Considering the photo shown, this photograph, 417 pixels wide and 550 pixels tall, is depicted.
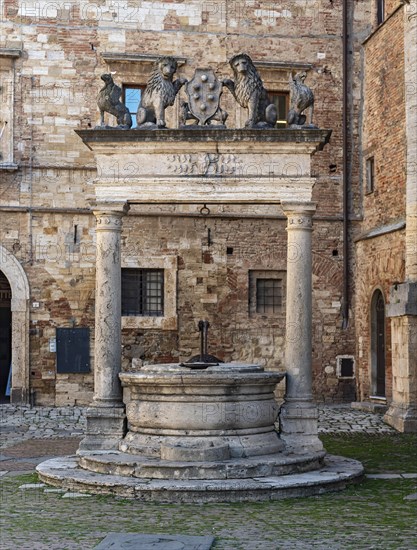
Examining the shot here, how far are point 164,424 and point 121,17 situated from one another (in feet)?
38.1

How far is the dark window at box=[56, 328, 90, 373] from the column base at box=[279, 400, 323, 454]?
29.1ft

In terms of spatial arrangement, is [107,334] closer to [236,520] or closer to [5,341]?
[236,520]

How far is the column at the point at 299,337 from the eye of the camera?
10609mm

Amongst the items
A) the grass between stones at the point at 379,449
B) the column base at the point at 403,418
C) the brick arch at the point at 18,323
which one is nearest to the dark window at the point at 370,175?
the column base at the point at 403,418

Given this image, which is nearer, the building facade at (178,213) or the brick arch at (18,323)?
the brick arch at (18,323)

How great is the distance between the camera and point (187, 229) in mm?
19375

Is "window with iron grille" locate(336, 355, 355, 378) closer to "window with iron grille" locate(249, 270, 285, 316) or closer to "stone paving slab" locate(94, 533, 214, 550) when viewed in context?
"window with iron grille" locate(249, 270, 285, 316)

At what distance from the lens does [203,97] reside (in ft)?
36.0

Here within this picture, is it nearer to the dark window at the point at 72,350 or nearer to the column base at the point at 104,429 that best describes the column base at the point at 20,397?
the dark window at the point at 72,350

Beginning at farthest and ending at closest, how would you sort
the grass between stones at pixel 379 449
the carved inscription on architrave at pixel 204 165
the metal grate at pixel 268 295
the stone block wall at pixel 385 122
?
the metal grate at pixel 268 295, the stone block wall at pixel 385 122, the grass between stones at pixel 379 449, the carved inscription on architrave at pixel 204 165

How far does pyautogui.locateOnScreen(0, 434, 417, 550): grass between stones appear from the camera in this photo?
7.25 metres

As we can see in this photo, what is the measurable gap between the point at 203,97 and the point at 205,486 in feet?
14.5

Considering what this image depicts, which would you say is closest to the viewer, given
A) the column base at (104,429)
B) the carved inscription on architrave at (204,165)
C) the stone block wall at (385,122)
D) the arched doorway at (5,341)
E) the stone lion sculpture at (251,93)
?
the column base at (104,429)

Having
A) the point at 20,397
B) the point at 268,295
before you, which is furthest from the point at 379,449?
the point at 20,397
